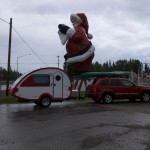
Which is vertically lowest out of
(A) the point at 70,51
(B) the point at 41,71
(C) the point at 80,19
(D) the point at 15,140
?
(D) the point at 15,140

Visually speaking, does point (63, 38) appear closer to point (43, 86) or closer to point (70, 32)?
point (70, 32)

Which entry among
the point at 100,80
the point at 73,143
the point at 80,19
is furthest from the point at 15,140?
the point at 80,19

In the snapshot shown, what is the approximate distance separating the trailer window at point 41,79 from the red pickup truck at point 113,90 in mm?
2970

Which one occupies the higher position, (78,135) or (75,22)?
(75,22)

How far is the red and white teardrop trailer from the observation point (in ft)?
40.1

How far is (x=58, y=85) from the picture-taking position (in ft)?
42.6

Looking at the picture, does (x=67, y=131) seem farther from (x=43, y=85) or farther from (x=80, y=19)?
(x=80, y=19)

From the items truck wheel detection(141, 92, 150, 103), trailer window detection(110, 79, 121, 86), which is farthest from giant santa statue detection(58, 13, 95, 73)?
truck wheel detection(141, 92, 150, 103)

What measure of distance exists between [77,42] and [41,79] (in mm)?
7048

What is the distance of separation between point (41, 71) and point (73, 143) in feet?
26.7


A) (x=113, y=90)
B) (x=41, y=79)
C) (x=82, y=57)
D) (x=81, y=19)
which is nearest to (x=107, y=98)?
(x=113, y=90)

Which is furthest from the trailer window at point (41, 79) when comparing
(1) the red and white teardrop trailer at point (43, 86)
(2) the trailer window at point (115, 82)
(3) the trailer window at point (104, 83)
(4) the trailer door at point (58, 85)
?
(2) the trailer window at point (115, 82)

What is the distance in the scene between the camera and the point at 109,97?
14.0m

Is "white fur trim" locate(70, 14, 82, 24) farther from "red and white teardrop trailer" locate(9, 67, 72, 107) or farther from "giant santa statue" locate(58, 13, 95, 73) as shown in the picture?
"red and white teardrop trailer" locate(9, 67, 72, 107)
